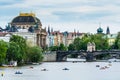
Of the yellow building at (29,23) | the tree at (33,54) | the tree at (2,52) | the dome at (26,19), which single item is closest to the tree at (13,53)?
the tree at (2,52)

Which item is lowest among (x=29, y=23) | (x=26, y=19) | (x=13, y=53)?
(x=13, y=53)

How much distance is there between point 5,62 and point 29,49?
52.2 feet

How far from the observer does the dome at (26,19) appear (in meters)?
179

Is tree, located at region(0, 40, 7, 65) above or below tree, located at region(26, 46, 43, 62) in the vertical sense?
above

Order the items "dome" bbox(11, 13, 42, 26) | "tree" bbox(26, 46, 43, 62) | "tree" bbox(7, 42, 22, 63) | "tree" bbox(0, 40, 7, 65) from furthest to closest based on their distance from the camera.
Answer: "dome" bbox(11, 13, 42, 26), "tree" bbox(26, 46, 43, 62), "tree" bbox(7, 42, 22, 63), "tree" bbox(0, 40, 7, 65)

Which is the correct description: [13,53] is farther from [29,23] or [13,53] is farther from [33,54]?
[29,23]

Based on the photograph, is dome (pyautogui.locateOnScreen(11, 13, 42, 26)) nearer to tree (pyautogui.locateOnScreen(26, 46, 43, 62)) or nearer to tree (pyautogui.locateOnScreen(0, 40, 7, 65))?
tree (pyautogui.locateOnScreen(26, 46, 43, 62))

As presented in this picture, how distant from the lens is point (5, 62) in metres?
102

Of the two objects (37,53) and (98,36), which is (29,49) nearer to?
(37,53)

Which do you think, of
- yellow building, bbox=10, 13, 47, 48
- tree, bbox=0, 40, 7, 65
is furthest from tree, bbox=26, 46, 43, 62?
yellow building, bbox=10, 13, 47, 48

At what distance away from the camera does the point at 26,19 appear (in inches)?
7101

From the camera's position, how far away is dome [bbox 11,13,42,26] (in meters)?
179

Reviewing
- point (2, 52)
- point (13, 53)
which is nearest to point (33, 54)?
point (13, 53)

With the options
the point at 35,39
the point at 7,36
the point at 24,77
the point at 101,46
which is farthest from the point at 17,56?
the point at 101,46
